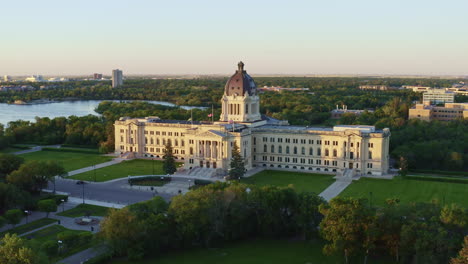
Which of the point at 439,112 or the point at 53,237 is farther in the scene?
the point at 439,112

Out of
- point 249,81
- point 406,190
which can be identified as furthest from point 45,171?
point 406,190

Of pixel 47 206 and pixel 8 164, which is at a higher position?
pixel 8 164

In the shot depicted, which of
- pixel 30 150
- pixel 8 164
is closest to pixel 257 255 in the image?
pixel 8 164

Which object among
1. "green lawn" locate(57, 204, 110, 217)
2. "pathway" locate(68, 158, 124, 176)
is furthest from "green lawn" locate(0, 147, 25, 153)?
"green lawn" locate(57, 204, 110, 217)

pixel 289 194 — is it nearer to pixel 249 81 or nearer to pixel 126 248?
pixel 126 248

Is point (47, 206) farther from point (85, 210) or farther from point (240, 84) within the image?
point (240, 84)

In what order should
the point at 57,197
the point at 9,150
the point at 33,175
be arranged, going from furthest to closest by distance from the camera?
1. the point at 9,150
2. the point at 33,175
3. the point at 57,197
